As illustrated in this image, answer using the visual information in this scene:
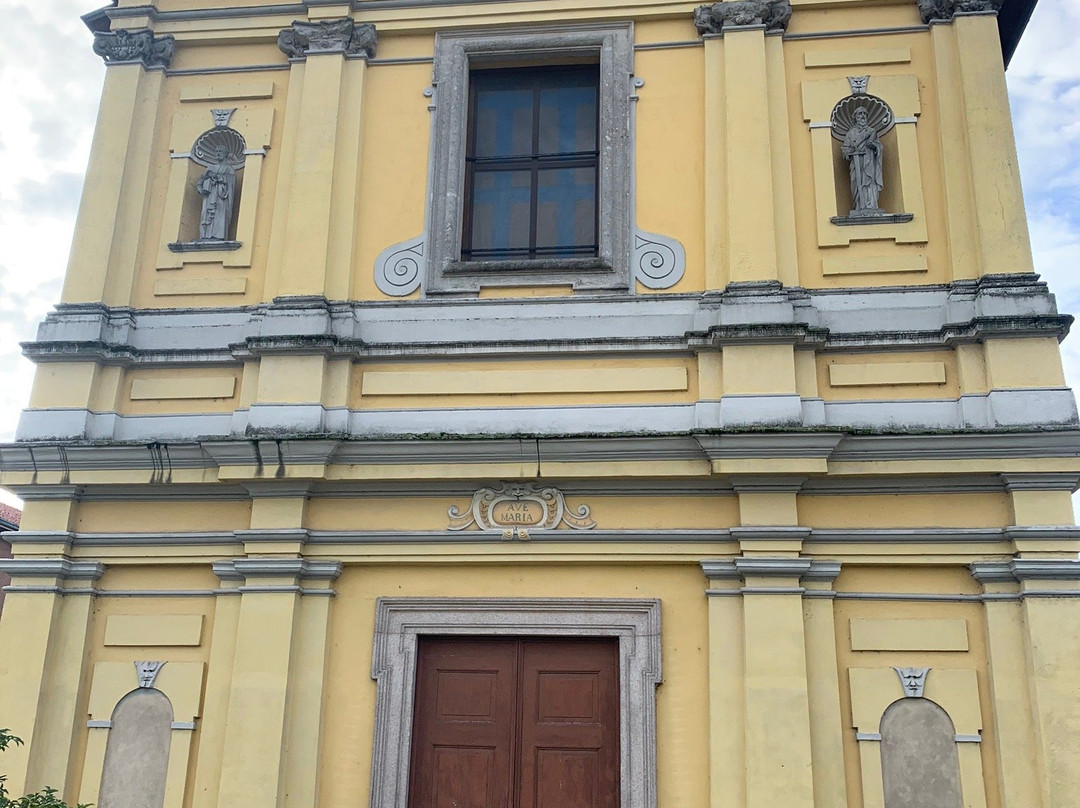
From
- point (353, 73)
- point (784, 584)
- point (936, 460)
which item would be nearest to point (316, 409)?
point (353, 73)

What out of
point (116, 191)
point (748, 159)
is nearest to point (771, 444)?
point (748, 159)

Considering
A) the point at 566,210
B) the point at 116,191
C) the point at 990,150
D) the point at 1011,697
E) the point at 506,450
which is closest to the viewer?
the point at 1011,697

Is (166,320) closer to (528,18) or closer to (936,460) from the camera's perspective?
(528,18)

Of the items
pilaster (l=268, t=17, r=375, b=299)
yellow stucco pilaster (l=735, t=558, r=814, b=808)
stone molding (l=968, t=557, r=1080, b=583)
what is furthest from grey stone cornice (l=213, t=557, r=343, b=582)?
stone molding (l=968, t=557, r=1080, b=583)

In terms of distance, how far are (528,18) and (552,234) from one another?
6.54 ft

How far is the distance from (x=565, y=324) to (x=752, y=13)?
314 centimetres

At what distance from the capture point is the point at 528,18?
933 centimetres

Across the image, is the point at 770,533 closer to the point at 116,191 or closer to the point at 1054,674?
the point at 1054,674

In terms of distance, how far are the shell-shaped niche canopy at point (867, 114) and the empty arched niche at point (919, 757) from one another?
15.1 ft

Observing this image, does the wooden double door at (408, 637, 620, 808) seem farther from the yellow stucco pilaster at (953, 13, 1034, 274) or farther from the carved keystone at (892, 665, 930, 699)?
the yellow stucco pilaster at (953, 13, 1034, 274)

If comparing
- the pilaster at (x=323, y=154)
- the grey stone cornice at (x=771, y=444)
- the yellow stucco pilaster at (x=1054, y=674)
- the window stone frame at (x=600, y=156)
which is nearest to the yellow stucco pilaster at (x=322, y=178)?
the pilaster at (x=323, y=154)

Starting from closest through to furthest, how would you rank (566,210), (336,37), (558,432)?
(558,432) → (566,210) → (336,37)

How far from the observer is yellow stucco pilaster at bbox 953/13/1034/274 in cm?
802

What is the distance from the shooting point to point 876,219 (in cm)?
838
